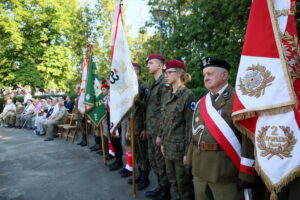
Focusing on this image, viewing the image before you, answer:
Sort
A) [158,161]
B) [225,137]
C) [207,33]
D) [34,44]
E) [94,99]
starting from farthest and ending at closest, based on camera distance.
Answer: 1. [34,44]
2. [207,33]
3. [94,99]
4. [158,161]
5. [225,137]

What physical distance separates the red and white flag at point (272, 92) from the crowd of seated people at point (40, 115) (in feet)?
29.3

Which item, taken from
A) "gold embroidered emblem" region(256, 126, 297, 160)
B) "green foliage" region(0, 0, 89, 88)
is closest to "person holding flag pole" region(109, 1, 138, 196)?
"gold embroidered emblem" region(256, 126, 297, 160)

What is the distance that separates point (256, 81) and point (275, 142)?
490 mm

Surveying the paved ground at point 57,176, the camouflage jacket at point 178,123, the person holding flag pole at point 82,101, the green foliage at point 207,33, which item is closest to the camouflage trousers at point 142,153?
the paved ground at point 57,176

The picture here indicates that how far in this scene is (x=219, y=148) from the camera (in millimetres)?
2109

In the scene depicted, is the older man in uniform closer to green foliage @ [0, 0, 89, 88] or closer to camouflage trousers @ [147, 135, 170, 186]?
camouflage trousers @ [147, 135, 170, 186]

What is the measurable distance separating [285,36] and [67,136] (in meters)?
8.66

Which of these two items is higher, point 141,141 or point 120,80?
point 120,80

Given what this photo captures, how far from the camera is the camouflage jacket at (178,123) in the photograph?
9.41ft

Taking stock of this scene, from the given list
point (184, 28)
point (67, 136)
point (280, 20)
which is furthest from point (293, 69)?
point (184, 28)

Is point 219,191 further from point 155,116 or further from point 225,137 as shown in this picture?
point 155,116

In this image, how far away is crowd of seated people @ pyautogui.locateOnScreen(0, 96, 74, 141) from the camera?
32.1 feet

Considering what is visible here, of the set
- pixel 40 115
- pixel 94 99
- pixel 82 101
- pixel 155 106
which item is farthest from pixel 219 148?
pixel 40 115

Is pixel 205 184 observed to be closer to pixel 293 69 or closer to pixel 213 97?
pixel 213 97
